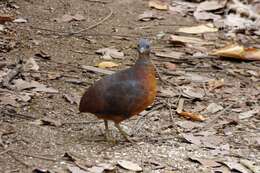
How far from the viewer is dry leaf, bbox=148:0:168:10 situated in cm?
916

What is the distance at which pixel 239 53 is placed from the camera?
756 cm

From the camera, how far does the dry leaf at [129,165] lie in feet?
16.1

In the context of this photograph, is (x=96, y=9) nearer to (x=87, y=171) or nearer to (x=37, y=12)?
(x=37, y=12)

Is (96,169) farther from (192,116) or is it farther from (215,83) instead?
(215,83)

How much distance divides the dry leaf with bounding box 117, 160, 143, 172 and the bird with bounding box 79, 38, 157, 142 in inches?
14.8

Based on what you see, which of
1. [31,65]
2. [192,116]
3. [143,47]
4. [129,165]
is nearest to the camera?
[129,165]

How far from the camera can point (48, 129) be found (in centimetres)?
544

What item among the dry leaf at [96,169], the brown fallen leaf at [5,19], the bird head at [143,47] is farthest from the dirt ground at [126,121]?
the bird head at [143,47]

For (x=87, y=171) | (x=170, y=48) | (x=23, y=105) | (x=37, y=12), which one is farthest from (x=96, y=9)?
(x=87, y=171)

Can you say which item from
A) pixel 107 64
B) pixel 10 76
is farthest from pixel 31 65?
pixel 107 64

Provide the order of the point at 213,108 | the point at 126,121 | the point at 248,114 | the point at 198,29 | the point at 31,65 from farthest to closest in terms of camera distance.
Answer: the point at 198,29 → the point at 31,65 → the point at 213,108 → the point at 248,114 → the point at 126,121

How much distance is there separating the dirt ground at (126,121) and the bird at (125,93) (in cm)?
28

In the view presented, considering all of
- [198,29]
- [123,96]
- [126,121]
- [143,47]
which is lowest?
[126,121]

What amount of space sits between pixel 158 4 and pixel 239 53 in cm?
199
